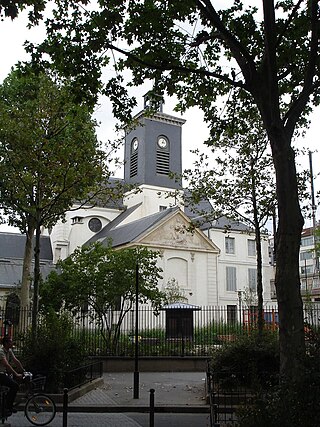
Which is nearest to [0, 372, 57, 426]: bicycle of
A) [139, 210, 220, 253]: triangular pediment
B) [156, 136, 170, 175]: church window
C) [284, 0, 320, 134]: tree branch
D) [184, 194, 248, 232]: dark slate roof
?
[284, 0, 320, 134]: tree branch

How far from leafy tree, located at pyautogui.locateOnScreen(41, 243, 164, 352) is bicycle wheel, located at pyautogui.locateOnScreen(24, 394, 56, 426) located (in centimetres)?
1279

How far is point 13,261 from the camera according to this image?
51.2 m

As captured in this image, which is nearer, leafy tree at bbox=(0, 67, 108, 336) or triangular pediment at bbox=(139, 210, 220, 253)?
leafy tree at bbox=(0, 67, 108, 336)

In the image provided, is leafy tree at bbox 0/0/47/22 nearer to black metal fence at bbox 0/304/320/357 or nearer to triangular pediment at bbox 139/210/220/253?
black metal fence at bbox 0/304/320/357

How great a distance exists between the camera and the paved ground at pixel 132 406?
36.9 feet

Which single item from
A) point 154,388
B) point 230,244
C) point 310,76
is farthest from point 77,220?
point 310,76

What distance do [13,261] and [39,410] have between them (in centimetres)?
4229

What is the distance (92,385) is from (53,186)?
631cm

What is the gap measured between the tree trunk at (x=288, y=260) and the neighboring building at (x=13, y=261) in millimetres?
33885

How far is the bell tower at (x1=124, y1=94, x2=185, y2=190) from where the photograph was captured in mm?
61406

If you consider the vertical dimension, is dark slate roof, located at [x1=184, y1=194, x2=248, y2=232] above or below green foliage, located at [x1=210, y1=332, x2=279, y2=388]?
above

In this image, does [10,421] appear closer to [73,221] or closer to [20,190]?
[20,190]

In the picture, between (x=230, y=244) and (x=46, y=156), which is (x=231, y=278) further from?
(x=46, y=156)

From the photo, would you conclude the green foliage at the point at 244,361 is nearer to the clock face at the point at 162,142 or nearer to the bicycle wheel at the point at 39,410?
the bicycle wheel at the point at 39,410
